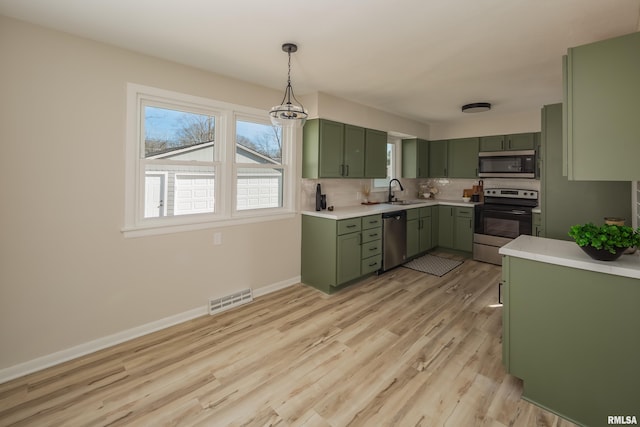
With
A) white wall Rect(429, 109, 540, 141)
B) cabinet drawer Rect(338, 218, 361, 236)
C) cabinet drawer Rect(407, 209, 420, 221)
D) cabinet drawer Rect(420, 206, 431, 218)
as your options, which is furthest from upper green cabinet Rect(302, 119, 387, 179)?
white wall Rect(429, 109, 540, 141)

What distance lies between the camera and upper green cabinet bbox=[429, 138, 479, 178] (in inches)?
212

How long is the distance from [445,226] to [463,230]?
0.33m

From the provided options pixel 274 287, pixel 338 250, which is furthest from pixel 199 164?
pixel 338 250

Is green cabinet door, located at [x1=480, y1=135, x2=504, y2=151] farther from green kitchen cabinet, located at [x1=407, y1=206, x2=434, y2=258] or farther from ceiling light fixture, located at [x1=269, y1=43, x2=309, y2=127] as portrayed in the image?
ceiling light fixture, located at [x1=269, y1=43, x2=309, y2=127]

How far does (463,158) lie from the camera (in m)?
5.49

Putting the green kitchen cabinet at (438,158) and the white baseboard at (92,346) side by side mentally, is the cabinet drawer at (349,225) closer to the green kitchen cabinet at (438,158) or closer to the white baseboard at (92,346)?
the white baseboard at (92,346)

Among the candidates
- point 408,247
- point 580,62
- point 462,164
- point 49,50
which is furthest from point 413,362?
point 462,164

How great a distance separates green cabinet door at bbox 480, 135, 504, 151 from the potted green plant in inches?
154

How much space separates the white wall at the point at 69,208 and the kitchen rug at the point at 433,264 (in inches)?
135

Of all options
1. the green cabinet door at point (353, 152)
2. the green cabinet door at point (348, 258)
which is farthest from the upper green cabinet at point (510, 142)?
the green cabinet door at point (348, 258)

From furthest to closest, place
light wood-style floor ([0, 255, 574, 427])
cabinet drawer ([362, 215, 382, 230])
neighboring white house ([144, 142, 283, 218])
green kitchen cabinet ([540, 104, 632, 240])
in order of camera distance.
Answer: cabinet drawer ([362, 215, 382, 230]) < neighboring white house ([144, 142, 283, 218]) < green kitchen cabinet ([540, 104, 632, 240]) < light wood-style floor ([0, 255, 574, 427])

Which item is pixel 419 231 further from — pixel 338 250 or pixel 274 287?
pixel 274 287

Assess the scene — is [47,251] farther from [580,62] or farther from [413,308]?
[580,62]

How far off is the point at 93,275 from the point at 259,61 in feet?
7.78
